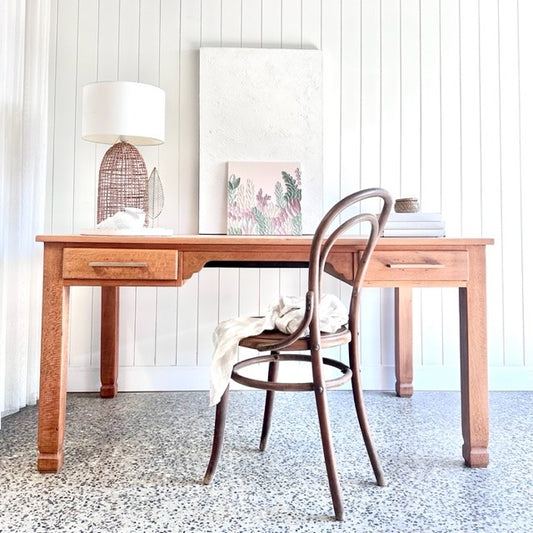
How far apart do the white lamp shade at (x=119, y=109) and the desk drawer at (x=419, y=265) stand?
1062 millimetres

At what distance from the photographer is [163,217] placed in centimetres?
227

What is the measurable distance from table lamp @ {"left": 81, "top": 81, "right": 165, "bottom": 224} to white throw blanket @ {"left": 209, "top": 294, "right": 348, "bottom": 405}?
839 millimetres

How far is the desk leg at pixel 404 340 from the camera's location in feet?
7.09

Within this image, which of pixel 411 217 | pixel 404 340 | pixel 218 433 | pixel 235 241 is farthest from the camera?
pixel 404 340

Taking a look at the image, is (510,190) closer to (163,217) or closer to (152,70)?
(163,217)

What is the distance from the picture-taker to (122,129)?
1.76 m

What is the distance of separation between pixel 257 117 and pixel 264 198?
1.34ft

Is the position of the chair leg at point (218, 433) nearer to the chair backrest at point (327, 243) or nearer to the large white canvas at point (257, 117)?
the chair backrest at point (327, 243)

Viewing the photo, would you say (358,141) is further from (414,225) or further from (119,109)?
(119,109)

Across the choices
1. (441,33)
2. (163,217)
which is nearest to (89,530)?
(163,217)

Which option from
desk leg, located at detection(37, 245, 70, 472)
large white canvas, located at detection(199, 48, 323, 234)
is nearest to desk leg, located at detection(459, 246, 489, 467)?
large white canvas, located at detection(199, 48, 323, 234)

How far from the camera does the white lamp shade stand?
1.76m

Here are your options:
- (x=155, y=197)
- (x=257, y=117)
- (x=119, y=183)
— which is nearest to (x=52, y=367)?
(x=119, y=183)

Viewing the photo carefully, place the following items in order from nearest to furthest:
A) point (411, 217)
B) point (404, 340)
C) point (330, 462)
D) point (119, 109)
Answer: point (330, 462)
point (411, 217)
point (119, 109)
point (404, 340)
